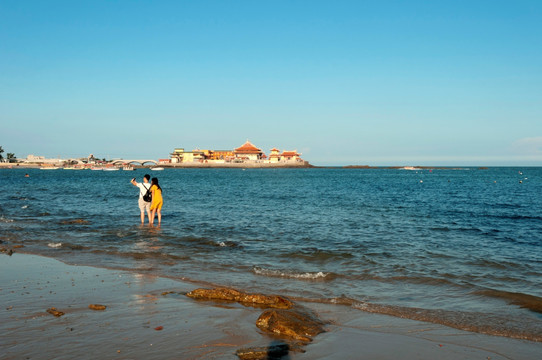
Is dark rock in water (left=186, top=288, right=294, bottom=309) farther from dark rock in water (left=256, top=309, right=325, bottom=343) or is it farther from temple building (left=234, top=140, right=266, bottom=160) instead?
temple building (left=234, top=140, right=266, bottom=160)

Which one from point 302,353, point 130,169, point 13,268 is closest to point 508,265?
point 302,353

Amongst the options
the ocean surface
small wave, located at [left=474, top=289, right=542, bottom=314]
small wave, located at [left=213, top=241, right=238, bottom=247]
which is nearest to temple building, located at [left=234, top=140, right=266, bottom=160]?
the ocean surface

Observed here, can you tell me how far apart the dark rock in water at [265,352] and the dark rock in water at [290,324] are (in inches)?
17.3

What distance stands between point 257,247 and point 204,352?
8.92m

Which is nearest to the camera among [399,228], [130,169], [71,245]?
[71,245]

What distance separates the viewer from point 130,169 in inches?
6437

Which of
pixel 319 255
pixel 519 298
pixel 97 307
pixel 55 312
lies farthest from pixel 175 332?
pixel 319 255

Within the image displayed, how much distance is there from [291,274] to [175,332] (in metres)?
4.78

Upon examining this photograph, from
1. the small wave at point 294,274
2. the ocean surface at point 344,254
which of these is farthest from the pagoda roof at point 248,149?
the small wave at point 294,274

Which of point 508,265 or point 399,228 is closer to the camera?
point 508,265

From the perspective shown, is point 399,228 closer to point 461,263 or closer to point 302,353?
point 461,263

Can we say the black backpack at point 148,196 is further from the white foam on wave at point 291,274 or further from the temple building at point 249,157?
the temple building at point 249,157

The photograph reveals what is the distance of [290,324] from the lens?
650cm

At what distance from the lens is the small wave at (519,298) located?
8305 millimetres
